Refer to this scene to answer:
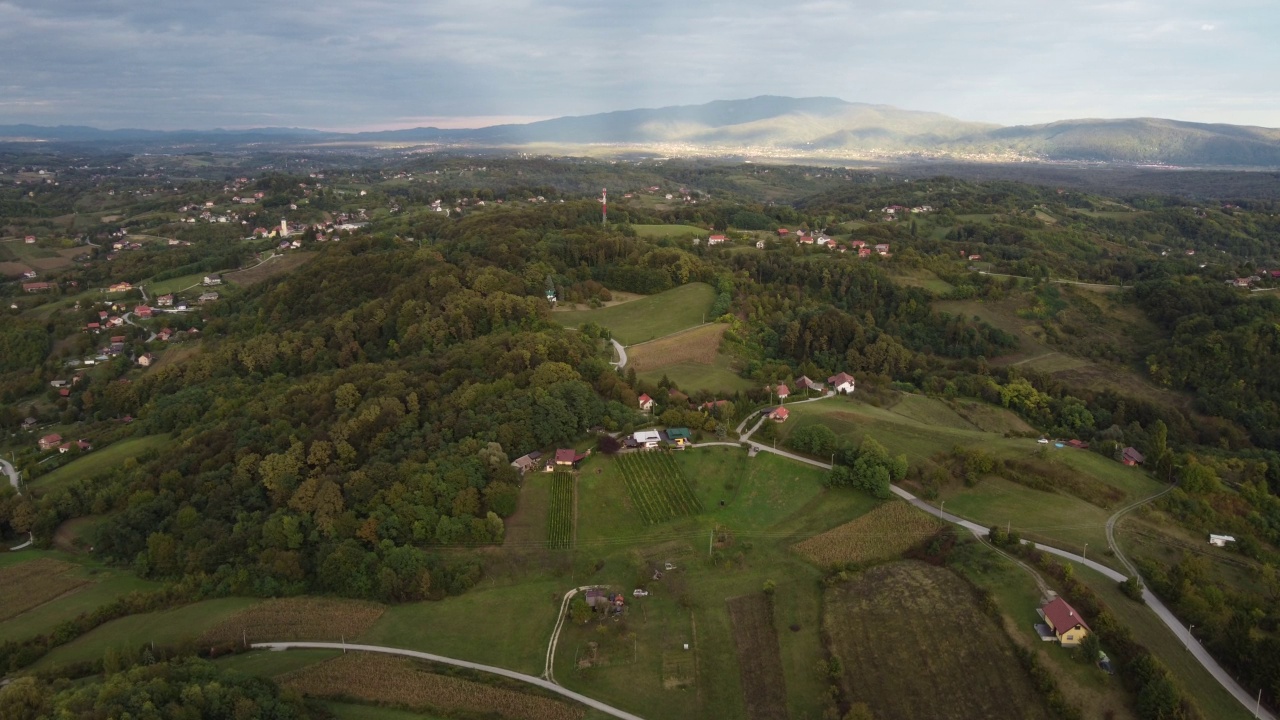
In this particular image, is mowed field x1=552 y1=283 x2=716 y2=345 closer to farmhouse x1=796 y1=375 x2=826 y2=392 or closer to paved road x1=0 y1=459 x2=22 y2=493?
farmhouse x1=796 y1=375 x2=826 y2=392

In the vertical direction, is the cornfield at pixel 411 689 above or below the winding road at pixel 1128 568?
below

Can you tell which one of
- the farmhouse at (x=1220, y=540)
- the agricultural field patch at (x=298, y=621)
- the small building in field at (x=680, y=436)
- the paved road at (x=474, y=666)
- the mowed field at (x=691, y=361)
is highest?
the mowed field at (x=691, y=361)

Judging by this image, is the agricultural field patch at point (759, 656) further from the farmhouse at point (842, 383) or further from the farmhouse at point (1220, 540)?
the farmhouse at point (842, 383)

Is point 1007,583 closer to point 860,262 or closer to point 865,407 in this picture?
point 865,407

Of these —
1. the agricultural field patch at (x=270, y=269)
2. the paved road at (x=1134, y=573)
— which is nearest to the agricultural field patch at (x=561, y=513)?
the paved road at (x=1134, y=573)

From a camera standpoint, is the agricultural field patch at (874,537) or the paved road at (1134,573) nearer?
the paved road at (1134,573)

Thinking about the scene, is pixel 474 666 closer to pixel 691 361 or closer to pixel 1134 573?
pixel 1134 573

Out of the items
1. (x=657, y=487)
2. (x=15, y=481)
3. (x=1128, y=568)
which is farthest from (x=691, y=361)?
(x=15, y=481)
